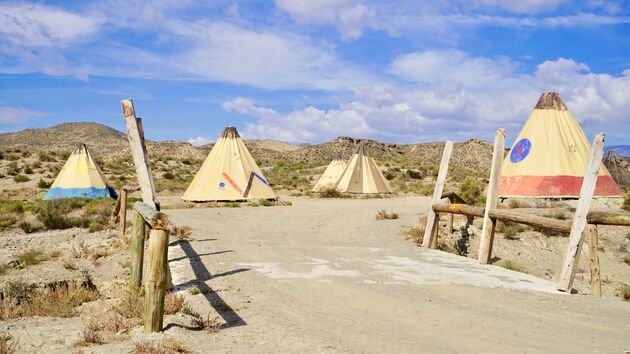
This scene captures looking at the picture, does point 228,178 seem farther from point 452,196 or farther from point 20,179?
point 20,179

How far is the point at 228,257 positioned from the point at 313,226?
6.31m

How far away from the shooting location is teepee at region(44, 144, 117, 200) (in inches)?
998

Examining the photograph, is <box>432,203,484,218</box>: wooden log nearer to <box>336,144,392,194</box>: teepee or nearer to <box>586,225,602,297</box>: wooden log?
<box>586,225,602,297</box>: wooden log

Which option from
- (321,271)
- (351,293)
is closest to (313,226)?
(321,271)

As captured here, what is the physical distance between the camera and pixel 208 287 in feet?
26.3

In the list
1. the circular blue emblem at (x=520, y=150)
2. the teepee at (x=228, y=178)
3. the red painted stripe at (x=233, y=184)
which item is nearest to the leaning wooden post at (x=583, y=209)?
the circular blue emblem at (x=520, y=150)

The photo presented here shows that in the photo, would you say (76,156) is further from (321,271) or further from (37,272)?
(321,271)

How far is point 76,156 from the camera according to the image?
26422mm

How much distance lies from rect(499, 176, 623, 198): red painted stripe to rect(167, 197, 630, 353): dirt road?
27.7ft

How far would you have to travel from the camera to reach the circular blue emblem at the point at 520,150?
20.2m

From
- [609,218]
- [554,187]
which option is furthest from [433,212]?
[554,187]

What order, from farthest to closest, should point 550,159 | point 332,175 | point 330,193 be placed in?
point 332,175 < point 330,193 < point 550,159

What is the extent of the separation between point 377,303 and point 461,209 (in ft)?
17.7

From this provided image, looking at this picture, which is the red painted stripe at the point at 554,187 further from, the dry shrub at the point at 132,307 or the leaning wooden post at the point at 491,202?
the dry shrub at the point at 132,307
